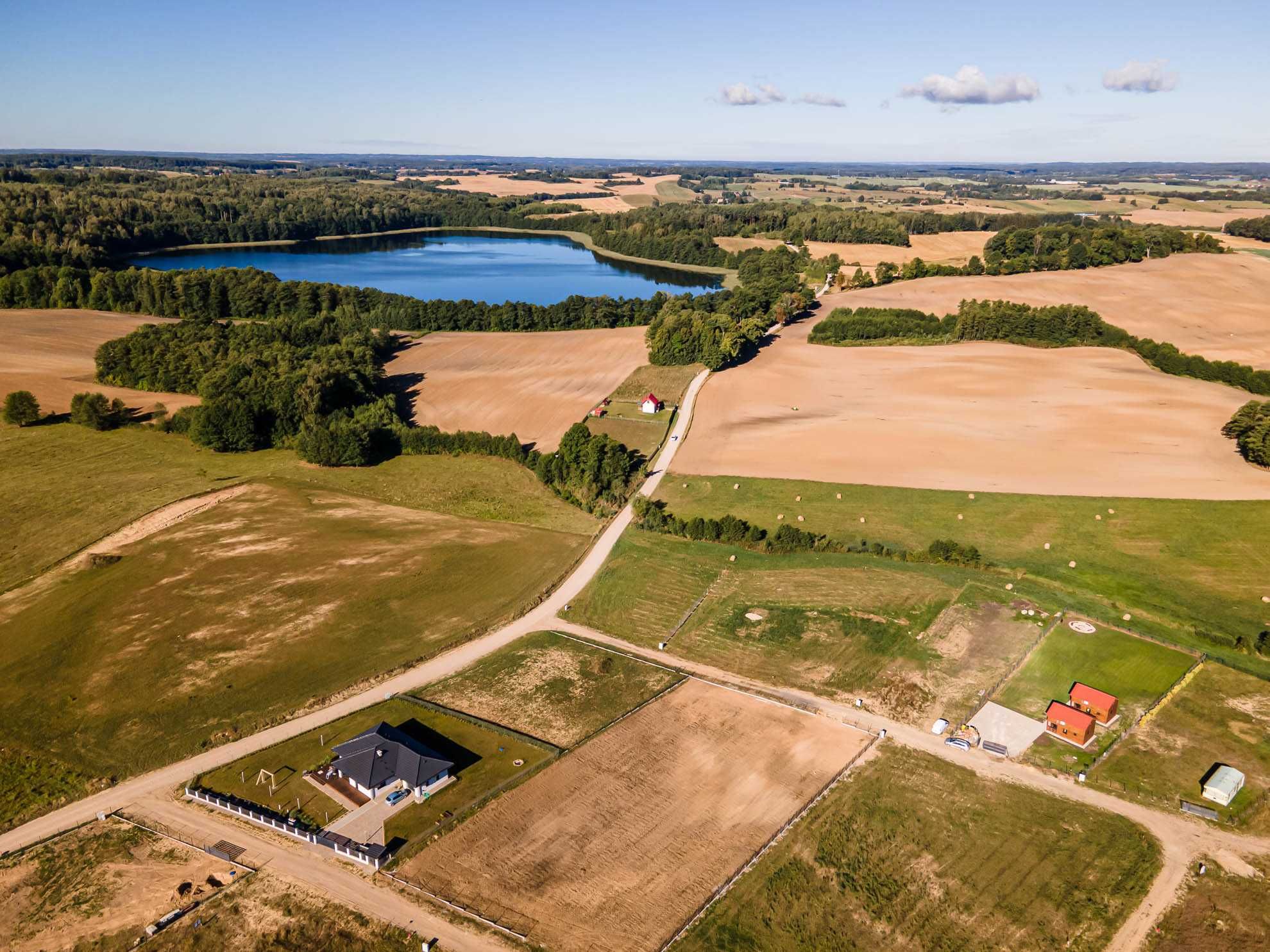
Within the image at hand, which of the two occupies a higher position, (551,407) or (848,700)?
(551,407)

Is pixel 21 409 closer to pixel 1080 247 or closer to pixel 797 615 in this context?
pixel 797 615

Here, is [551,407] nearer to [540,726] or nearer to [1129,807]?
[540,726]

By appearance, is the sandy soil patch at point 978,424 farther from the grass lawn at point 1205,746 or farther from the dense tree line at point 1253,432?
the grass lawn at point 1205,746

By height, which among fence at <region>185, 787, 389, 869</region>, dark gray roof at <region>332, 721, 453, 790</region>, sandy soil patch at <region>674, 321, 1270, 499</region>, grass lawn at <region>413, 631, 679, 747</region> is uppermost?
sandy soil patch at <region>674, 321, 1270, 499</region>

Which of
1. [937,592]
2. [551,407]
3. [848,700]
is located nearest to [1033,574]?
[937,592]

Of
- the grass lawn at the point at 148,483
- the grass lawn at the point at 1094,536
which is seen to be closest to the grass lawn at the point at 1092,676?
the grass lawn at the point at 1094,536

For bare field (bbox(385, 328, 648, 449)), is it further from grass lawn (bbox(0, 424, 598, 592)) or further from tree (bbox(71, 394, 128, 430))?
tree (bbox(71, 394, 128, 430))

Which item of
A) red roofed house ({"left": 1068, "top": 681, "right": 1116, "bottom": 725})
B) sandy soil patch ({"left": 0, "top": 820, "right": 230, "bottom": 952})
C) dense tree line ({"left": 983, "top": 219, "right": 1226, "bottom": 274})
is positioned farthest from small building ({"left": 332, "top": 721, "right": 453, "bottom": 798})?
dense tree line ({"left": 983, "top": 219, "right": 1226, "bottom": 274})
